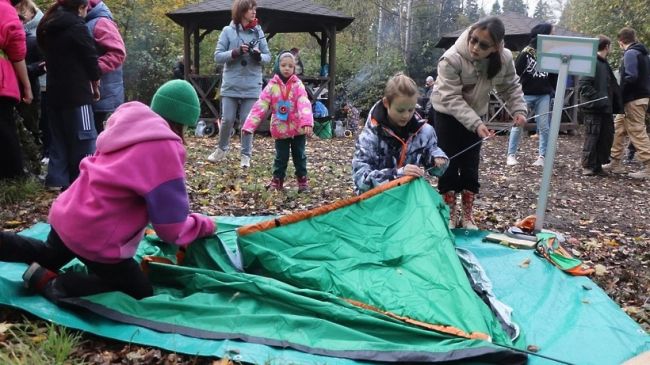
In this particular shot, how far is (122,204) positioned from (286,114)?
9.62 feet

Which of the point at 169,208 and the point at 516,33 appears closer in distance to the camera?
the point at 169,208

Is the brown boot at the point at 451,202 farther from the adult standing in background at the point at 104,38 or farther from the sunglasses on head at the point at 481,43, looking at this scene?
the adult standing in background at the point at 104,38

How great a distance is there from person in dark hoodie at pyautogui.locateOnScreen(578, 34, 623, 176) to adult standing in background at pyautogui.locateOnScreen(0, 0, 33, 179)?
572 centimetres

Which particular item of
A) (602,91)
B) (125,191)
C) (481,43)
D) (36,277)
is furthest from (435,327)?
(602,91)

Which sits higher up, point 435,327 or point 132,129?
point 132,129

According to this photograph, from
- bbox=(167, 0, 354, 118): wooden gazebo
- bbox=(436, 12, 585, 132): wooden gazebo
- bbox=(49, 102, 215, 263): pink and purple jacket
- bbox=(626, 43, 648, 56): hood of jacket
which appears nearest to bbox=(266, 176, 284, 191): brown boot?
bbox=(49, 102, 215, 263): pink and purple jacket

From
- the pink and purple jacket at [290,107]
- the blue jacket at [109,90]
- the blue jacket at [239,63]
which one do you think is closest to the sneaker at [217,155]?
the blue jacket at [239,63]

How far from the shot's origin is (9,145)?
4.43 metres

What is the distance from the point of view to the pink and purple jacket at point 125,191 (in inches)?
88.6

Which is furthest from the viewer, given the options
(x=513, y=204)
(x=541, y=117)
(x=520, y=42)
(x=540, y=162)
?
(x=520, y=42)

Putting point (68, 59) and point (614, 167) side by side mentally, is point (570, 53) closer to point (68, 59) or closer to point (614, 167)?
point (68, 59)

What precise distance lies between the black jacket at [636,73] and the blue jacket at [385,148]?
14.9ft

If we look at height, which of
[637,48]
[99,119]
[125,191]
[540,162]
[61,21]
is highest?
[61,21]

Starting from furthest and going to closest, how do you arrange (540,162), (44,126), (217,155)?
(540,162), (217,155), (44,126)
